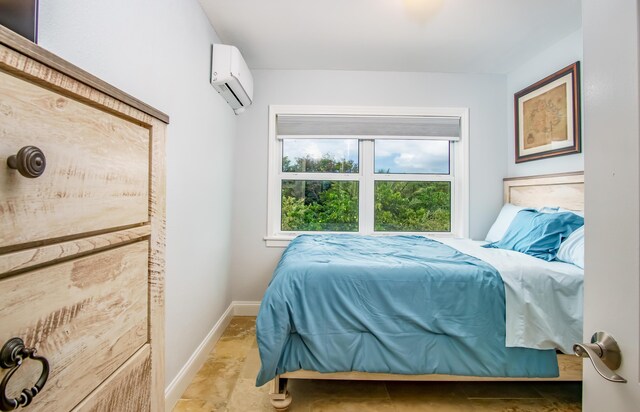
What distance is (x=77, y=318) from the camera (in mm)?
448

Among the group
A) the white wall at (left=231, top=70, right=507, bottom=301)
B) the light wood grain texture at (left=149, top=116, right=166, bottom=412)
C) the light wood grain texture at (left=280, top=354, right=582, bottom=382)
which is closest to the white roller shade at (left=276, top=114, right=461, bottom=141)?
the white wall at (left=231, top=70, right=507, bottom=301)

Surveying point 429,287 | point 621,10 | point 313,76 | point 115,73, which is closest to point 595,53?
point 621,10

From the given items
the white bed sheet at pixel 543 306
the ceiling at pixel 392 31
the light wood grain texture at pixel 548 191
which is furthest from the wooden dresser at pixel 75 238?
the light wood grain texture at pixel 548 191

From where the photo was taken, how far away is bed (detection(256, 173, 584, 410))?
5.05ft

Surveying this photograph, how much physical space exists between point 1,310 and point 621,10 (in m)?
1.04

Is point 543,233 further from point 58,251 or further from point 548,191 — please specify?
point 58,251

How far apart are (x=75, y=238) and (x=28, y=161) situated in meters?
0.15

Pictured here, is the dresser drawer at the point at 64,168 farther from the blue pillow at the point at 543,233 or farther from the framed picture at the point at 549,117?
the framed picture at the point at 549,117

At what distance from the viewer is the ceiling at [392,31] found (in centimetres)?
206

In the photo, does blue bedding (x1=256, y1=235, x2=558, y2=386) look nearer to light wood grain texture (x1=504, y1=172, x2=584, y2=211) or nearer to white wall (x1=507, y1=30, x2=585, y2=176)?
light wood grain texture (x1=504, y1=172, x2=584, y2=211)

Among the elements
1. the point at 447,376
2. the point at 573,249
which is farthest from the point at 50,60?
the point at 573,249

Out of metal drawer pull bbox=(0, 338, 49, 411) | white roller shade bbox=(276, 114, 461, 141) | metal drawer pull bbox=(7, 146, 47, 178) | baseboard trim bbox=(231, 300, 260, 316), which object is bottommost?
baseboard trim bbox=(231, 300, 260, 316)

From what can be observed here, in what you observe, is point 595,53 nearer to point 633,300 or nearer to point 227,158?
point 633,300

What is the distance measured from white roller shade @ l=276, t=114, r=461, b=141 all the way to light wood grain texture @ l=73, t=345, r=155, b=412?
8.77 feet
